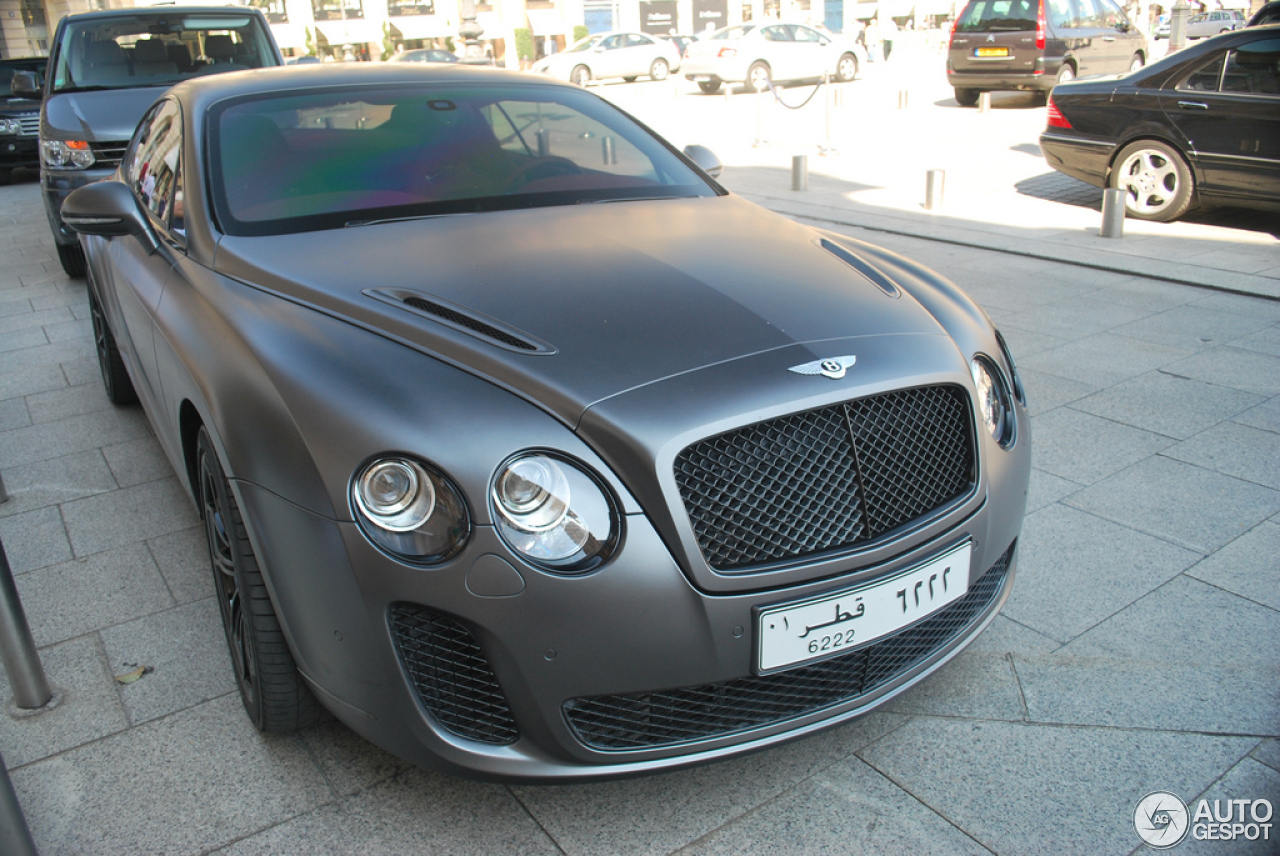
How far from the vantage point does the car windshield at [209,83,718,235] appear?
2859mm

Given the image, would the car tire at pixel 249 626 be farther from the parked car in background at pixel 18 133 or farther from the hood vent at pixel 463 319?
the parked car in background at pixel 18 133

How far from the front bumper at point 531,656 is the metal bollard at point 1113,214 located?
21.4 ft

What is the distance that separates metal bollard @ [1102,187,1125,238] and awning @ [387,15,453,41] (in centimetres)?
5141

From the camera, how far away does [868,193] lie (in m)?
9.84

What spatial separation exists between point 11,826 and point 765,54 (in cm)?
2300

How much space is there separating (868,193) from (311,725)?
864 cm

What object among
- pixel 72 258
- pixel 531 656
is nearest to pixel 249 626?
pixel 531 656

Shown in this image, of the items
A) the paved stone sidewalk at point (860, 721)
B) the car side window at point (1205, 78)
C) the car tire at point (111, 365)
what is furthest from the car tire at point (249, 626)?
the car side window at point (1205, 78)

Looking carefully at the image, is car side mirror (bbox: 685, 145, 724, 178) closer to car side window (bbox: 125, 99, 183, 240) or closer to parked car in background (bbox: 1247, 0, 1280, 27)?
car side window (bbox: 125, 99, 183, 240)

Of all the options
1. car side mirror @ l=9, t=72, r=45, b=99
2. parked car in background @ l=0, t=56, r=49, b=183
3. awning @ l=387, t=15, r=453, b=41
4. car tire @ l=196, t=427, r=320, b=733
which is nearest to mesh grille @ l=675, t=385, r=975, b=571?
car tire @ l=196, t=427, r=320, b=733

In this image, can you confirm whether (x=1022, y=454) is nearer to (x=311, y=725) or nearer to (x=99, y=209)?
(x=311, y=725)

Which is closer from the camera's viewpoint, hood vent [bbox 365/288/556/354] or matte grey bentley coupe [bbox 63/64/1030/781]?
matte grey bentley coupe [bbox 63/64/1030/781]

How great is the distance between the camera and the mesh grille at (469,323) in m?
2.03

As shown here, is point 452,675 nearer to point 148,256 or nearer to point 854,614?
point 854,614
